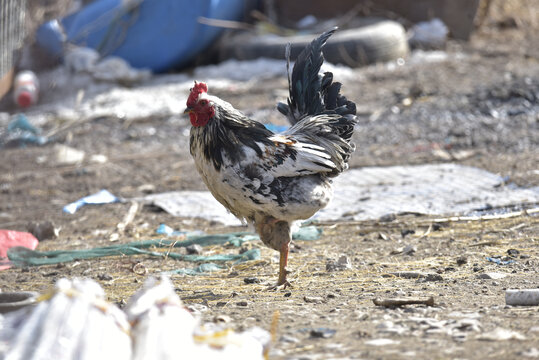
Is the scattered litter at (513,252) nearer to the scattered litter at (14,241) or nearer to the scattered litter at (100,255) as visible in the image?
the scattered litter at (100,255)

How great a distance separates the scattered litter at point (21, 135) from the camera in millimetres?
8852

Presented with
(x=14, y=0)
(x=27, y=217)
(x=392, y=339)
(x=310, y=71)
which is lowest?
(x=27, y=217)

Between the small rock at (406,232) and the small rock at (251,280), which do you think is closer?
the small rock at (251,280)

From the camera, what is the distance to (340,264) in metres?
4.58

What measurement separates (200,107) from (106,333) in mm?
2128

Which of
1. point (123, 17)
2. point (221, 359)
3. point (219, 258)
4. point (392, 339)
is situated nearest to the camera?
point (221, 359)

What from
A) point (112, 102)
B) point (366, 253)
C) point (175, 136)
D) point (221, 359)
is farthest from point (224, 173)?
point (112, 102)

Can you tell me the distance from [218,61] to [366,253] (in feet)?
26.5

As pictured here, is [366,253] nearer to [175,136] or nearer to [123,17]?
[175,136]

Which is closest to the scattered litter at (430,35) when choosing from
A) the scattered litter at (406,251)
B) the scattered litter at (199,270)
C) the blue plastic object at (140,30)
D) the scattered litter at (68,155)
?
the blue plastic object at (140,30)

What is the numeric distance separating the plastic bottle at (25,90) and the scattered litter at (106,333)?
853 cm

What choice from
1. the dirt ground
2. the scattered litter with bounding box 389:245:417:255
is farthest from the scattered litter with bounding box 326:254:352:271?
the scattered litter with bounding box 389:245:417:255

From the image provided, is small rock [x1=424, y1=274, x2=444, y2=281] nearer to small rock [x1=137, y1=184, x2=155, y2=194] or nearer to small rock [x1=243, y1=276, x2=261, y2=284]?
small rock [x1=243, y1=276, x2=261, y2=284]

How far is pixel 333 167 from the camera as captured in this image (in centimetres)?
444
